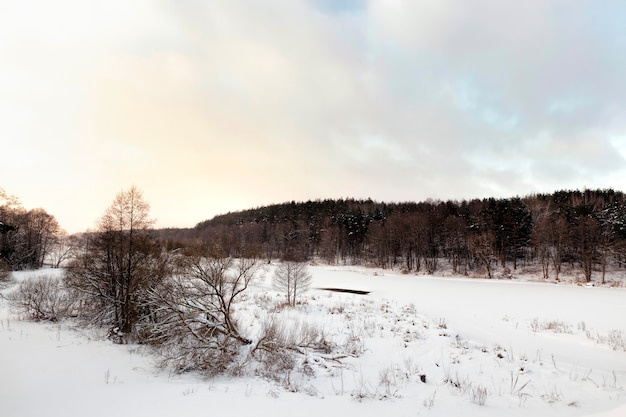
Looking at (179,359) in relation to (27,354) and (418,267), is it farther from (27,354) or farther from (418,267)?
(418,267)

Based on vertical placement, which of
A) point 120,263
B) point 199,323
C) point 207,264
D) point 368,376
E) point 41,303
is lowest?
point 41,303

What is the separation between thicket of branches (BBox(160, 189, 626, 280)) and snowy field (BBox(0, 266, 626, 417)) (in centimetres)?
759

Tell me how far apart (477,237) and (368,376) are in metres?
55.7

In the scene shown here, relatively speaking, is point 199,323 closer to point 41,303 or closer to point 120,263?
point 120,263

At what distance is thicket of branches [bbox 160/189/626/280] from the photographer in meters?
50.2

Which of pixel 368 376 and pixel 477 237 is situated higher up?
pixel 477 237

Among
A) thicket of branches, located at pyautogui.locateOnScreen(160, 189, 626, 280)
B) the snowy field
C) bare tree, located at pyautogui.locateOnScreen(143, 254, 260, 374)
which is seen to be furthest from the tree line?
the snowy field

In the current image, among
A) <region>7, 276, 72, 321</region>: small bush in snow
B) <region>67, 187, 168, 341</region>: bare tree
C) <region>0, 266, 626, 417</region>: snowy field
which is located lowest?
<region>7, 276, 72, 321</region>: small bush in snow

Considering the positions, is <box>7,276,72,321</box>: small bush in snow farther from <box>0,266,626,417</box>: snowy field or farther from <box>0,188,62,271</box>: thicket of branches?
<box>0,188,62,271</box>: thicket of branches

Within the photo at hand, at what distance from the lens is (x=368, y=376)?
384 inches

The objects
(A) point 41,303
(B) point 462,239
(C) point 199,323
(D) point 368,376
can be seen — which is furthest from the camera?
(B) point 462,239

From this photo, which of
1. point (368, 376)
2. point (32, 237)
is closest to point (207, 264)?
point (368, 376)

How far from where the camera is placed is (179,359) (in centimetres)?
1036

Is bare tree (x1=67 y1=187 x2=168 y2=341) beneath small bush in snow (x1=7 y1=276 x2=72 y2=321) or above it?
above
